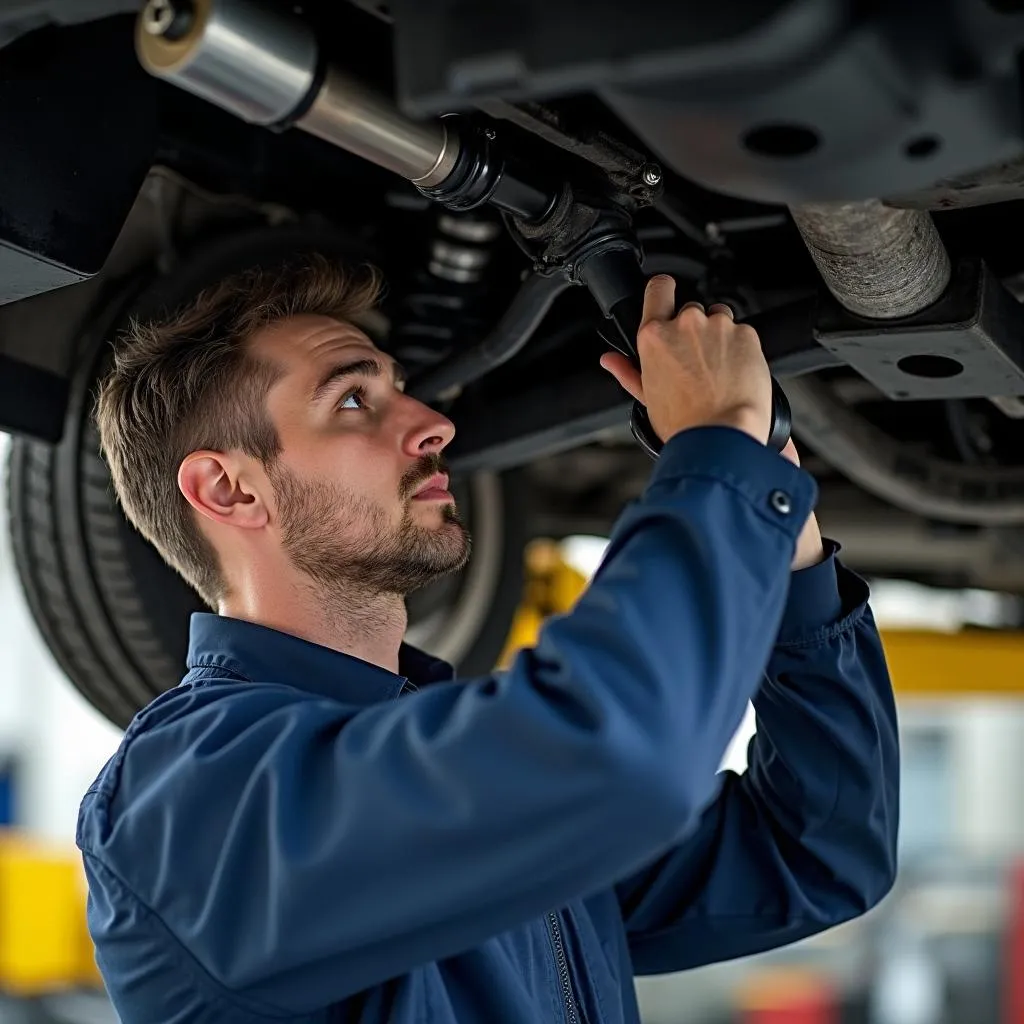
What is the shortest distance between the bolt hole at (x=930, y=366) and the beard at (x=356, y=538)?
0.41 metres

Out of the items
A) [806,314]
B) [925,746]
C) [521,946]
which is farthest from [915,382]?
[925,746]

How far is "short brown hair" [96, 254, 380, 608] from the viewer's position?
1320 millimetres

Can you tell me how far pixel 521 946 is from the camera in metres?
1.20

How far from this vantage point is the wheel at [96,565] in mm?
1476

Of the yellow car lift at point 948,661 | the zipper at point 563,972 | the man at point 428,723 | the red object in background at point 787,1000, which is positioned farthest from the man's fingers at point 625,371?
the red object in background at point 787,1000

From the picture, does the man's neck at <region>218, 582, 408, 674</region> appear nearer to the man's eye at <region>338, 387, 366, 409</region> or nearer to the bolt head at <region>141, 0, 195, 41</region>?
the man's eye at <region>338, 387, 366, 409</region>

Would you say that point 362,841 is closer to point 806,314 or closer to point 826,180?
point 826,180

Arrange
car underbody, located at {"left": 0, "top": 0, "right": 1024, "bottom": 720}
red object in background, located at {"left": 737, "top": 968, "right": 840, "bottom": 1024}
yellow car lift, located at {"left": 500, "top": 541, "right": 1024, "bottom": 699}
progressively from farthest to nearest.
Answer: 1. red object in background, located at {"left": 737, "top": 968, "right": 840, "bottom": 1024}
2. yellow car lift, located at {"left": 500, "top": 541, "right": 1024, "bottom": 699}
3. car underbody, located at {"left": 0, "top": 0, "right": 1024, "bottom": 720}

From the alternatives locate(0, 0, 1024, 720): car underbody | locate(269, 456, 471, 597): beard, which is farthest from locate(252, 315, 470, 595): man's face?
locate(0, 0, 1024, 720): car underbody

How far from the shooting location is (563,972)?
1.23 metres

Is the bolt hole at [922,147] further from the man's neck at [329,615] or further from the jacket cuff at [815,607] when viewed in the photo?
the man's neck at [329,615]

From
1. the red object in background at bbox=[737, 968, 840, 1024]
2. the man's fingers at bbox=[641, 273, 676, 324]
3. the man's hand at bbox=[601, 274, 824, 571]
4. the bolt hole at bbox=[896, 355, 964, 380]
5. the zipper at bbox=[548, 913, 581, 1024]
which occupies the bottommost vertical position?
the red object in background at bbox=[737, 968, 840, 1024]

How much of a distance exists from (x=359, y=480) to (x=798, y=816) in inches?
19.8

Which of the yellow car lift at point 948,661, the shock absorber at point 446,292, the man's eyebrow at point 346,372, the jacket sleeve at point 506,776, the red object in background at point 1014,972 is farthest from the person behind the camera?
the red object in background at point 1014,972
